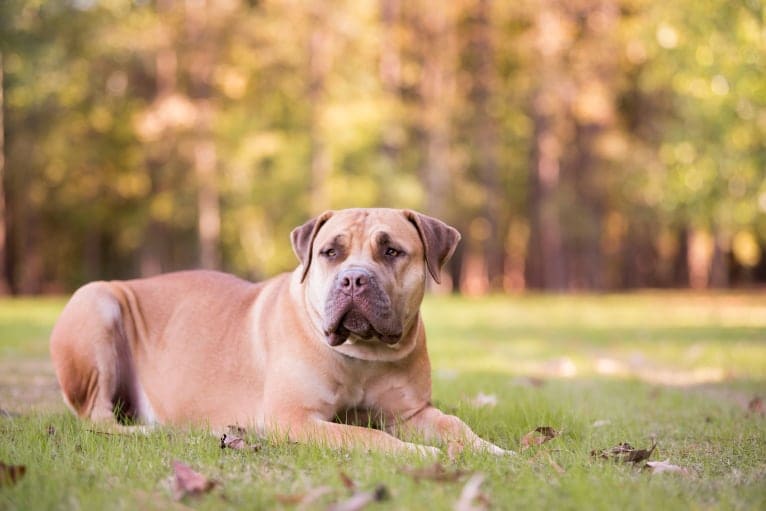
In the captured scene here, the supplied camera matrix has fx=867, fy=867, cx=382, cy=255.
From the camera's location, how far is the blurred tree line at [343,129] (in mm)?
24781

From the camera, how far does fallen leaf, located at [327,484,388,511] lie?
121 inches

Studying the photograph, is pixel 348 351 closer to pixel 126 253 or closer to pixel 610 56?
pixel 610 56

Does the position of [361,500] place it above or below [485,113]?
below

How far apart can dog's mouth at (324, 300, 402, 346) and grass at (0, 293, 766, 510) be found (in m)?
0.66

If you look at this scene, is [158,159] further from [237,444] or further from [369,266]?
[237,444]

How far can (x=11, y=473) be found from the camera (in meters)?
3.47

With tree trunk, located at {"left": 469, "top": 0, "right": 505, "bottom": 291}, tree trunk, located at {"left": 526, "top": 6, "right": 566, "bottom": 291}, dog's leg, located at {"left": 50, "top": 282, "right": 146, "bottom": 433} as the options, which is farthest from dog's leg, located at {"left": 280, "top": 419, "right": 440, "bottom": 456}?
tree trunk, located at {"left": 469, "top": 0, "right": 505, "bottom": 291}

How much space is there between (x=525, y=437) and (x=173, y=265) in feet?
108

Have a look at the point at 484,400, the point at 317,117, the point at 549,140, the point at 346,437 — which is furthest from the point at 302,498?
the point at 549,140

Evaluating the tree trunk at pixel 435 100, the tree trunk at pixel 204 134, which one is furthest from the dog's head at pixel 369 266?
the tree trunk at pixel 435 100

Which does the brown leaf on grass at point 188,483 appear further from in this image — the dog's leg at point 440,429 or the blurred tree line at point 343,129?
the blurred tree line at point 343,129

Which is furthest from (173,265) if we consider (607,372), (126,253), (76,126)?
(607,372)

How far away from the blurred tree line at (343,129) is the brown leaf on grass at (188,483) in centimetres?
1635

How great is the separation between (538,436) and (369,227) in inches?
59.1
